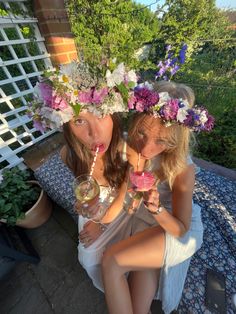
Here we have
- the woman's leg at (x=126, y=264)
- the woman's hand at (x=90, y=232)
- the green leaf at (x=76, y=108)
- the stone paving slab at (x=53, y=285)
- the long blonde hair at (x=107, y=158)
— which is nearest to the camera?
the green leaf at (x=76, y=108)

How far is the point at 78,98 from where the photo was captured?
3.70 ft

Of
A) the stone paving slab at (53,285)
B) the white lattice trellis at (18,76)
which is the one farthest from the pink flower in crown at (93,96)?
the white lattice trellis at (18,76)

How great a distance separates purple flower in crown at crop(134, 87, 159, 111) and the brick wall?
7.22ft

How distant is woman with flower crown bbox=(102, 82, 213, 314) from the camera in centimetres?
127

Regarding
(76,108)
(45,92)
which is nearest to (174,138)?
(76,108)

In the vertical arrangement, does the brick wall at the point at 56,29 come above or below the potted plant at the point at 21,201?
above

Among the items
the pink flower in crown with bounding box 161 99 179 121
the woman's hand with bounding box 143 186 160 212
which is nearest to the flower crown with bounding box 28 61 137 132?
the pink flower in crown with bounding box 161 99 179 121

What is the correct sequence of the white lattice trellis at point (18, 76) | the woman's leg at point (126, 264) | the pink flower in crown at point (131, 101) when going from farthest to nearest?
the white lattice trellis at point (18, 76) < the woman's leg at point (126, 264) < the pink flower in crown at point (131, 101)

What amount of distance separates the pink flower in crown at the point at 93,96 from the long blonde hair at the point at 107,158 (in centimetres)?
31

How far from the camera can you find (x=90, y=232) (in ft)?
5.59

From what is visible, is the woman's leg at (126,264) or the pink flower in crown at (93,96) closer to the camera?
the pink flower in crown at (93,96)

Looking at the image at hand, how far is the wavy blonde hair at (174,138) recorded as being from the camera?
1308 millimetres

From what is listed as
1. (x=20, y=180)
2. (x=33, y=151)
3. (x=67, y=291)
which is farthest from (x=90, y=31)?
(x=67, y=291)

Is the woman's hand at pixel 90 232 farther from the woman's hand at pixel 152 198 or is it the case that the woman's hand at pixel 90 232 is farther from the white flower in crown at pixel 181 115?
the white flower in crown at pixel 181 115
